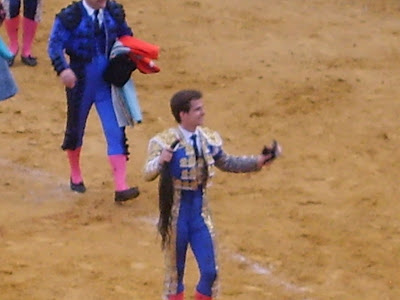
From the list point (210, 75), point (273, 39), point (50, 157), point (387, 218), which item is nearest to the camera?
point (387, 218)

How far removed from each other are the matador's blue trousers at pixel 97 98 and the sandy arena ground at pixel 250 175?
18.3 inches

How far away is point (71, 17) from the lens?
6.94 meters

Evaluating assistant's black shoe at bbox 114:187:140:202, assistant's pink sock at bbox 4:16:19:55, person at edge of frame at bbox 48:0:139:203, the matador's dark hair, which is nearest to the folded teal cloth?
person at edge of frame at bbox 48:0:139:203

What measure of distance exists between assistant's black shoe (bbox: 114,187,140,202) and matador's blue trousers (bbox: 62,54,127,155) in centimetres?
26

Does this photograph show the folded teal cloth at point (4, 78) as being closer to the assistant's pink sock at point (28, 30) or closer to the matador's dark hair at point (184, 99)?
the matador's dark hair at point (184, 99)

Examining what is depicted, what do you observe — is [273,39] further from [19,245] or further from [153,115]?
[19,245]

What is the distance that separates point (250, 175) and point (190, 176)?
Result: 2.65m

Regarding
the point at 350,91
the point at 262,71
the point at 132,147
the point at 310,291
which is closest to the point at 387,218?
the point at 310,291

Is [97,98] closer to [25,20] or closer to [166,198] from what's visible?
[166,198]

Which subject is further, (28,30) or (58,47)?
(28,30)

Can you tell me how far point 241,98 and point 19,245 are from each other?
3505mm

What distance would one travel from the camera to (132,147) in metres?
8.41

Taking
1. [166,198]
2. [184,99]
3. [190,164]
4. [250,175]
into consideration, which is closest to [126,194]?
[250,175]

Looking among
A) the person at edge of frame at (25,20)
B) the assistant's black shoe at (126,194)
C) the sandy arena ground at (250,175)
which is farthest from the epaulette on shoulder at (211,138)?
the person at edge of frame at (25,20)
